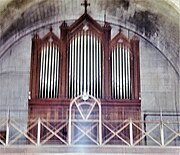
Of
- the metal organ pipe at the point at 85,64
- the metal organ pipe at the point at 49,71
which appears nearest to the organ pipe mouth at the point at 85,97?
the metal organ pipe at the point at 85,64

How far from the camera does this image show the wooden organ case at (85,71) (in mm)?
11812

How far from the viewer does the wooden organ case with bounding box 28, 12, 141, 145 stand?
38.8 ft

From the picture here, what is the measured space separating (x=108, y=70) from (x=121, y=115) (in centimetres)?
127

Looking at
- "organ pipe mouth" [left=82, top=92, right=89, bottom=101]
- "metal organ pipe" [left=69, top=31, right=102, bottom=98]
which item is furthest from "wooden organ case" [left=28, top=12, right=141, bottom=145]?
"organ pipe mouth" [left=82, top=92, right=89, bottom=101]

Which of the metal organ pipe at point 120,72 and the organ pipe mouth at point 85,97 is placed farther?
the metal organ pipe at point 120,72

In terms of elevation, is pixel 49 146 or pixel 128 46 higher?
pixel 128 46

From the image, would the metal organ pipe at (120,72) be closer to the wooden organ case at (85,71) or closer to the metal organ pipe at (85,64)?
the wooden organ case at (85,71)

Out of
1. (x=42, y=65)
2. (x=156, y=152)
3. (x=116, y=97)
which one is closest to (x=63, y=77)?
(x=42, y=65)

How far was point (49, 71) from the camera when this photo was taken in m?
12.3

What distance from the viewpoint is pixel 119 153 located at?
9.70m

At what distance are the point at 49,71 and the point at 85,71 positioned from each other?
94 centimetres

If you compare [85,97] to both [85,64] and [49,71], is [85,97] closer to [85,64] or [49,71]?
[85,64]

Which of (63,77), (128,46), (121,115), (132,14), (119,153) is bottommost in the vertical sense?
(119,153)

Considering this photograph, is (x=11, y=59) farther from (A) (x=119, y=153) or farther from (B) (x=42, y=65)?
(A) (x=119, y=153)
